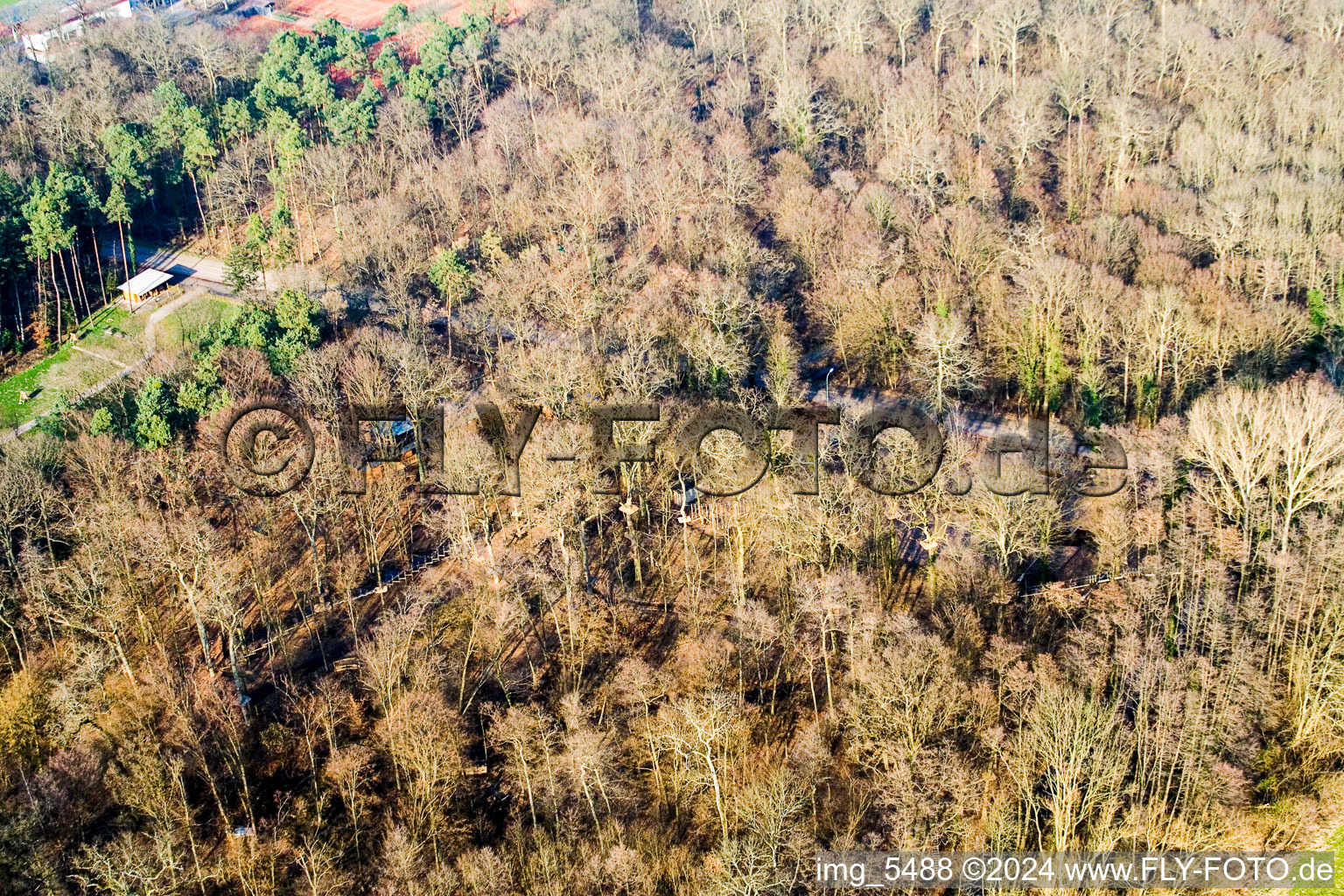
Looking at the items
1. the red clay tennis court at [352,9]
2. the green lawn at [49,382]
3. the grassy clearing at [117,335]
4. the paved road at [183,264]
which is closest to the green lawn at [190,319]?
the grassy clearing at [117,335]

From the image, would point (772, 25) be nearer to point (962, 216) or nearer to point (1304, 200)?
point (962, 216)

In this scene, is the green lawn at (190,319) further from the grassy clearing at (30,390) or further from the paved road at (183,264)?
the grassy clearing at (30,390)

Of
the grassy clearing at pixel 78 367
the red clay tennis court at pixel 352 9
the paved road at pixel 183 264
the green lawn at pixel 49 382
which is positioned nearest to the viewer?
the green lawn at pixel 49 382

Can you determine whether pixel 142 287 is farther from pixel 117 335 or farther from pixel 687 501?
pixel 687 501

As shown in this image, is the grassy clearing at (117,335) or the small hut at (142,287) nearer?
the grassy clearing at (117,335)

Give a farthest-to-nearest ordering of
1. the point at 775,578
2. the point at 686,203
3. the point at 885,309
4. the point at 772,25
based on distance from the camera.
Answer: the point at 772,25, the point at 686,203, the point at 885,309, the point at 775,578

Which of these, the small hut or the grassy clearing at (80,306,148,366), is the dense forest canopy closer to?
the grassy clearing at (80,306,148,366)

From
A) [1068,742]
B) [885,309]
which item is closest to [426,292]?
[885,309]

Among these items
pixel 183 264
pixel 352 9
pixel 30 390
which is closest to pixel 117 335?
pixel 30 390

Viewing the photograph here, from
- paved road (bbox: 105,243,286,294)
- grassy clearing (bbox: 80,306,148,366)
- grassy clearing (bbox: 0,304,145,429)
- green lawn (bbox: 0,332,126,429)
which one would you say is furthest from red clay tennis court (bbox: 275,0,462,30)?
green lawn (bbox: 0,332,126,429)
